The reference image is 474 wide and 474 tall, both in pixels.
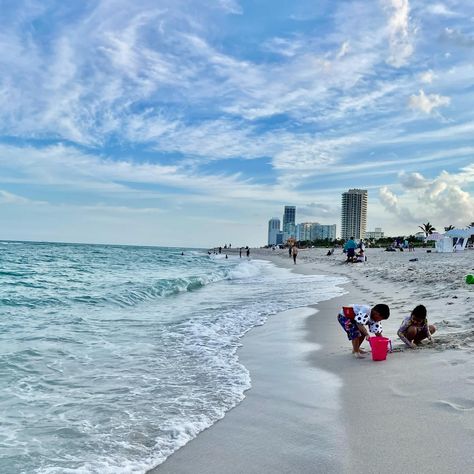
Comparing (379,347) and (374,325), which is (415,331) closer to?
(374,325)

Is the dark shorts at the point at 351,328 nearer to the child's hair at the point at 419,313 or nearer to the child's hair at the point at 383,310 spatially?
the child's hair at the point at 383,310

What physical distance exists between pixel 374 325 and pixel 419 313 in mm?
678

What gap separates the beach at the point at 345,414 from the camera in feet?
11.7

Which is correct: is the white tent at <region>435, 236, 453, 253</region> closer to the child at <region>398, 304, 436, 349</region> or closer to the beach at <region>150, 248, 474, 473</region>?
the beach at <region>150, 248, 474, 473</region>

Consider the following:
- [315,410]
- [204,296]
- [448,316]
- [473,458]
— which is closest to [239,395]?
[315,410]

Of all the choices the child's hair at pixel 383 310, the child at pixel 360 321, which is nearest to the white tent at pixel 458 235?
the child at pixel 360 321

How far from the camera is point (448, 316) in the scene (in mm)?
9195

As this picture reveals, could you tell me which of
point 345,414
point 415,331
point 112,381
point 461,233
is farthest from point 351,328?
point 461,233

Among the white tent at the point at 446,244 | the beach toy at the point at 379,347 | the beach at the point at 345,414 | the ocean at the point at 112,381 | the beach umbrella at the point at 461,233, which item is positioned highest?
the beach umbrella at the point at 461,233

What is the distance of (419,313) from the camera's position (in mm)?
6934

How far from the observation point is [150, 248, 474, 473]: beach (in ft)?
11.7

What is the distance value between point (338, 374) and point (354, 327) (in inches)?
44.8

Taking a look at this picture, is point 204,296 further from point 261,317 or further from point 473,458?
point 473,458

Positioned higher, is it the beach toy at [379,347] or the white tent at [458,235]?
the white tent at [458,235]
